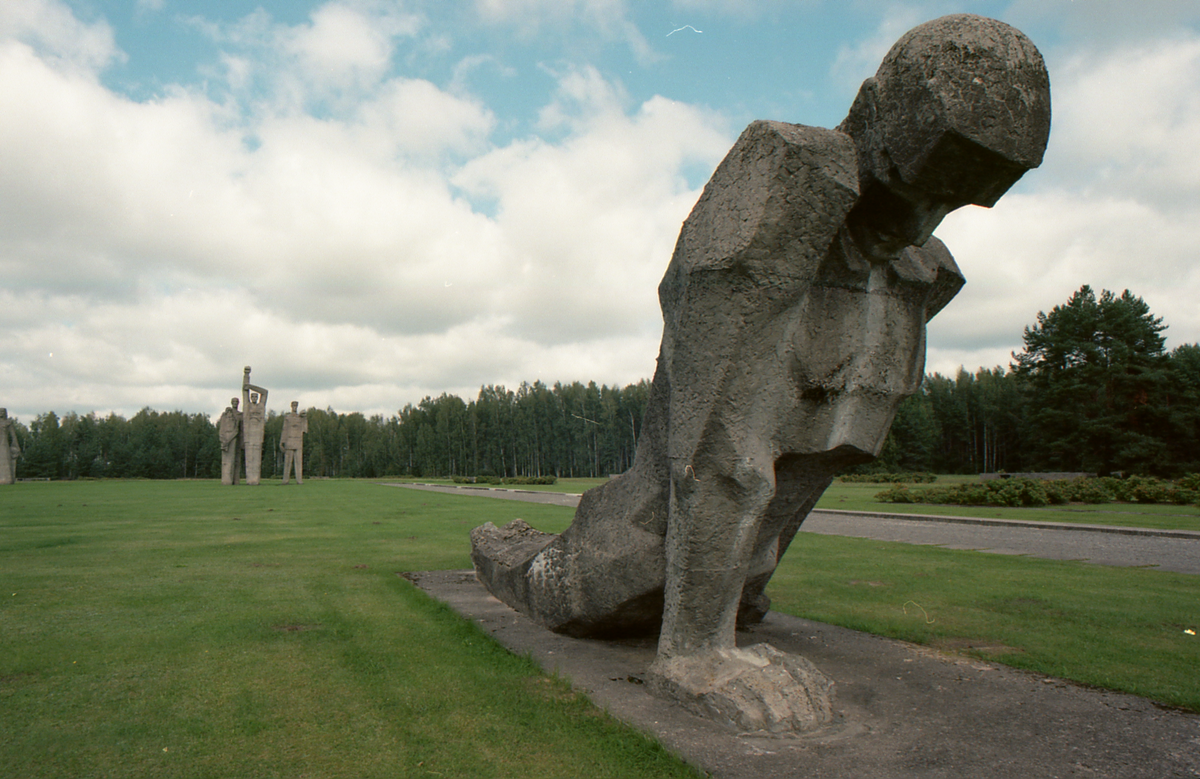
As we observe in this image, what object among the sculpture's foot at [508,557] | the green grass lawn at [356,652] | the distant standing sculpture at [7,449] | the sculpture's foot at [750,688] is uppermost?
the distant standing sculpture at [7,449]

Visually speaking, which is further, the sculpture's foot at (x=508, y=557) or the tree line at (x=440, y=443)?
the tree line at (x=440, y=443)

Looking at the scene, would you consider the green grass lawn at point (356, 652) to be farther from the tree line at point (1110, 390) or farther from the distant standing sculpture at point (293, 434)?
the distant standing sculpture at point (293, 434)

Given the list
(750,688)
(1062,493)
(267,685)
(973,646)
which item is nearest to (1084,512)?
(1062,493)

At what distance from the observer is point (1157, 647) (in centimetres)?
484

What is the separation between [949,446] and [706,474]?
7338 cm

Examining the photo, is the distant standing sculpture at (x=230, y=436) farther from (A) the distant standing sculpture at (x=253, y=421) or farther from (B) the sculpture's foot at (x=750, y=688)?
(B) the sculpture's foot at (x=750, y=688)

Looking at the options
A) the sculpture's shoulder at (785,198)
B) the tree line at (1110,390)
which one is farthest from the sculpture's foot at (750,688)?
the tree line at (1110,390)

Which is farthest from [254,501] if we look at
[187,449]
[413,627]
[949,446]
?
[187,449]

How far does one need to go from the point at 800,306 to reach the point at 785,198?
1.88ft

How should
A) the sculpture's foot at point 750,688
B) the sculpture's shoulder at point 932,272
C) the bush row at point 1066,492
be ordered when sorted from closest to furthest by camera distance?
the sculpture's foot at point 750,688, the sculpture's shoulder at point 932,272, the bush row at point 1066,492

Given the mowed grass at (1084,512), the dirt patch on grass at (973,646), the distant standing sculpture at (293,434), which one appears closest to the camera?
the dirt patch on grass at (973,646)

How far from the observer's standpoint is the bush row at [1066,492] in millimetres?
19172

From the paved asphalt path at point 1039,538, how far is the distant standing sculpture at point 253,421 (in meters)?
29.2

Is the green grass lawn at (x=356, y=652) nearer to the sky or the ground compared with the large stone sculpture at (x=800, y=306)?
nearer to the ground
